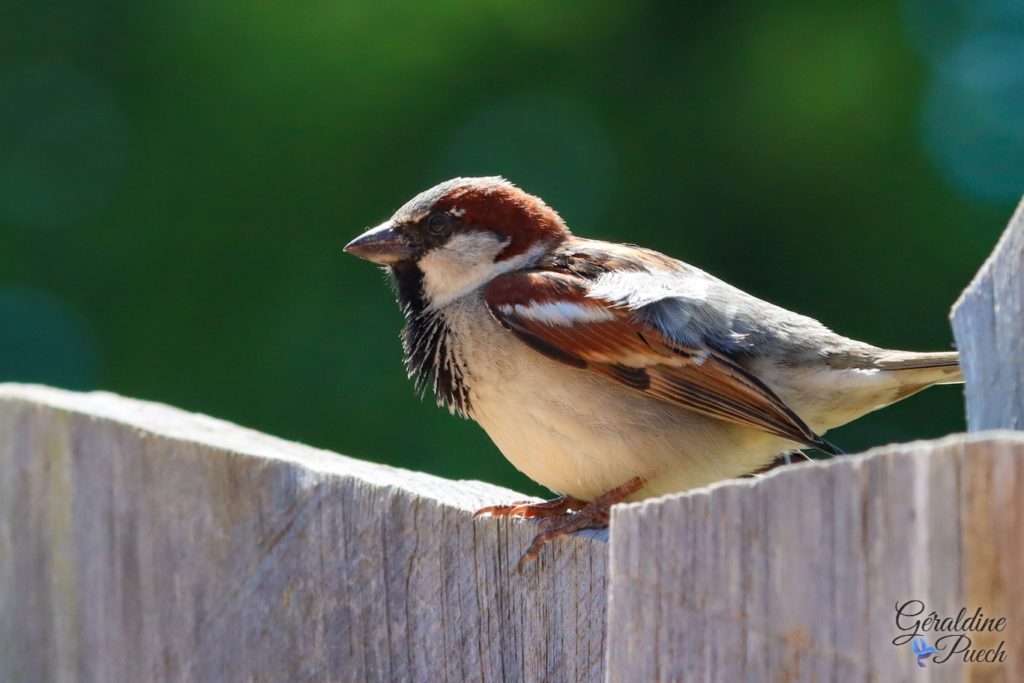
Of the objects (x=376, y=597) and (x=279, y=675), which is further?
(x=279, y=675)

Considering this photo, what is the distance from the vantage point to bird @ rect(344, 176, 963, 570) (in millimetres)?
2072

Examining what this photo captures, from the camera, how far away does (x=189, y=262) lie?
423cm

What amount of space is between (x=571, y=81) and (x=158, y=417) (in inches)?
110

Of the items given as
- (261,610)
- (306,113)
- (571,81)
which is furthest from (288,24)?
(261,610)

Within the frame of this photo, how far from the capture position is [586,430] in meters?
2.05

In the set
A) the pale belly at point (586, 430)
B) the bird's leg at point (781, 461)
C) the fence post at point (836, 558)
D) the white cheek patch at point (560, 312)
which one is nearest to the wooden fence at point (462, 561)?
the fence post at point (836, 558)

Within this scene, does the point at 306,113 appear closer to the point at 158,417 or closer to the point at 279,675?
the point at 158,417

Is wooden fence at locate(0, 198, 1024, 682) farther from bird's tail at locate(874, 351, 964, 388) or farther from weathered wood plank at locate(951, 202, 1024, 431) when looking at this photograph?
bird's tail at locate(874, 351, 964, 388)

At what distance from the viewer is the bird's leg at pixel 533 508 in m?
1.54

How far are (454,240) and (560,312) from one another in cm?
36

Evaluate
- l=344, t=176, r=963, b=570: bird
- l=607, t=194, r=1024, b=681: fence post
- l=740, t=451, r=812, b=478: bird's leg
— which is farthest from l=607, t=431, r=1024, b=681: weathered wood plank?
l=740, t=451, r=812, b=478: bird's leg

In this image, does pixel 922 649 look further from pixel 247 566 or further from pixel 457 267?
pixel 457 267

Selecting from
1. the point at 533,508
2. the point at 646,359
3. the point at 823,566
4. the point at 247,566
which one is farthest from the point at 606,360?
the point at 823,566
